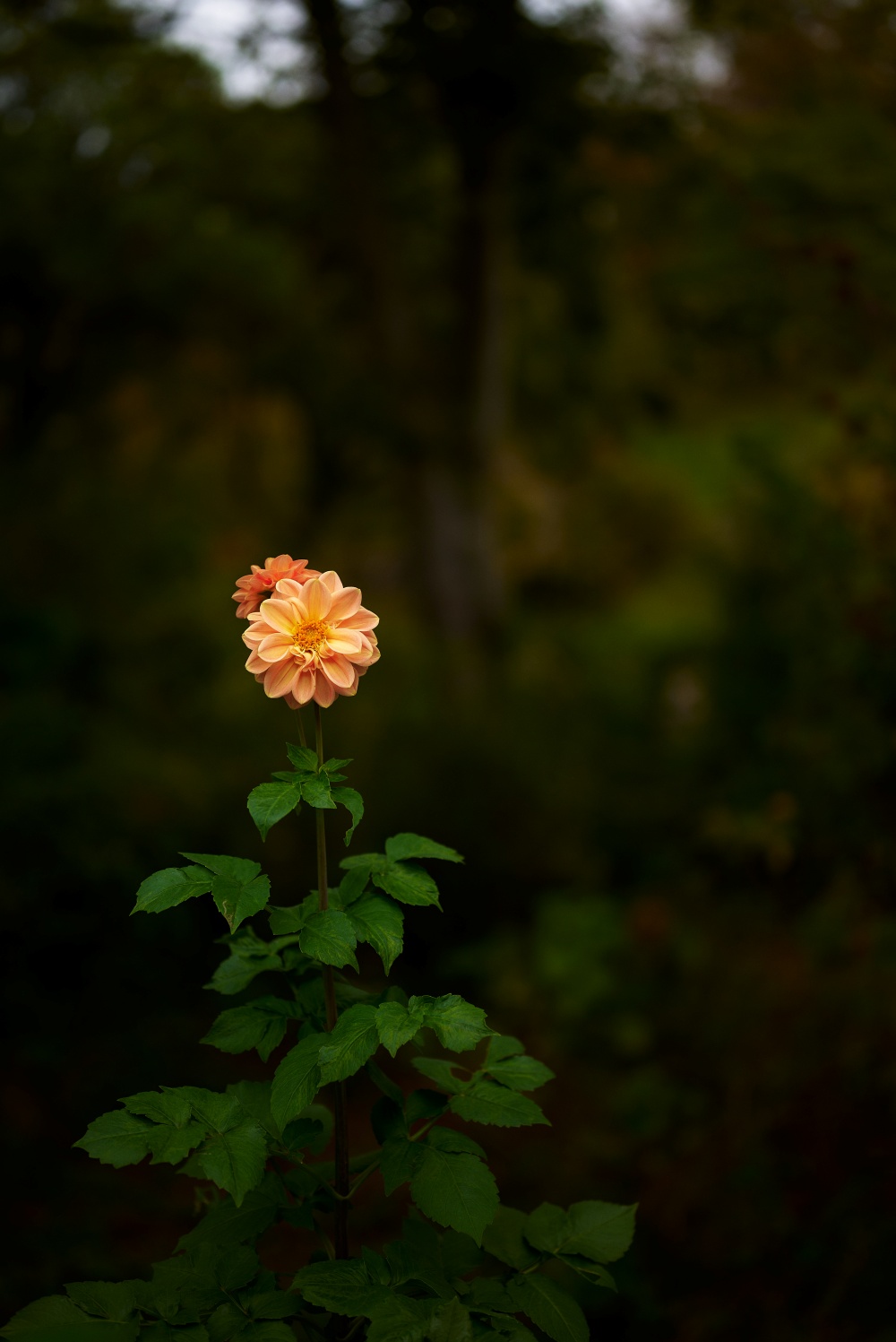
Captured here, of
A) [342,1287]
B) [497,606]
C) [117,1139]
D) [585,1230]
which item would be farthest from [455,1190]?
[497,606]

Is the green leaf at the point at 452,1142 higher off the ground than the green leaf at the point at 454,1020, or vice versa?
the green leaf at the point at 454,1020

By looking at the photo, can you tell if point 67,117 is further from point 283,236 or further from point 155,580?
point 155,580

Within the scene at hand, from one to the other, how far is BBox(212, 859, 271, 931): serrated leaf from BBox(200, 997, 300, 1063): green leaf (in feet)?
0.64

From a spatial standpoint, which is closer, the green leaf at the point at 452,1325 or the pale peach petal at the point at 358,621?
the green leaf at the point at 452,1325

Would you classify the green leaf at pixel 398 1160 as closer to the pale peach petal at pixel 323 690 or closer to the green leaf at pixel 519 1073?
the green leaf at pixel 519 1073

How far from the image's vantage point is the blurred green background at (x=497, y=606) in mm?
3502

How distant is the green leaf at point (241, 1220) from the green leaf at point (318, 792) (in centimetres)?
59

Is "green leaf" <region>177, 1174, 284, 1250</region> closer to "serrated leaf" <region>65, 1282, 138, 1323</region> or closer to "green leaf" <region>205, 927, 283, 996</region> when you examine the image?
"serrated leaf" <region>65, 1282, 138, 1323</region>

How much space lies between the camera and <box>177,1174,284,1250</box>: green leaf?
1.41 m

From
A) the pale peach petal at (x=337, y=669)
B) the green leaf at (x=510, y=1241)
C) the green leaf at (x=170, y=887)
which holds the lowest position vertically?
the green leaf at (x=510, y=1241)

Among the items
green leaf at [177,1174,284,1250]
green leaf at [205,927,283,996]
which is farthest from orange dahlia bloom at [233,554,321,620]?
green leaf at [177,1174,284,1250]

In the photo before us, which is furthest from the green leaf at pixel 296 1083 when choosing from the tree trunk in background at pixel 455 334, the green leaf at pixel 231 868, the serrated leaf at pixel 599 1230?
the tree trunk in background at pixel 455 334

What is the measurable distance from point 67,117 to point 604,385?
5.68 m

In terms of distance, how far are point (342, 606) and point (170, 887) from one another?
1.48ft
